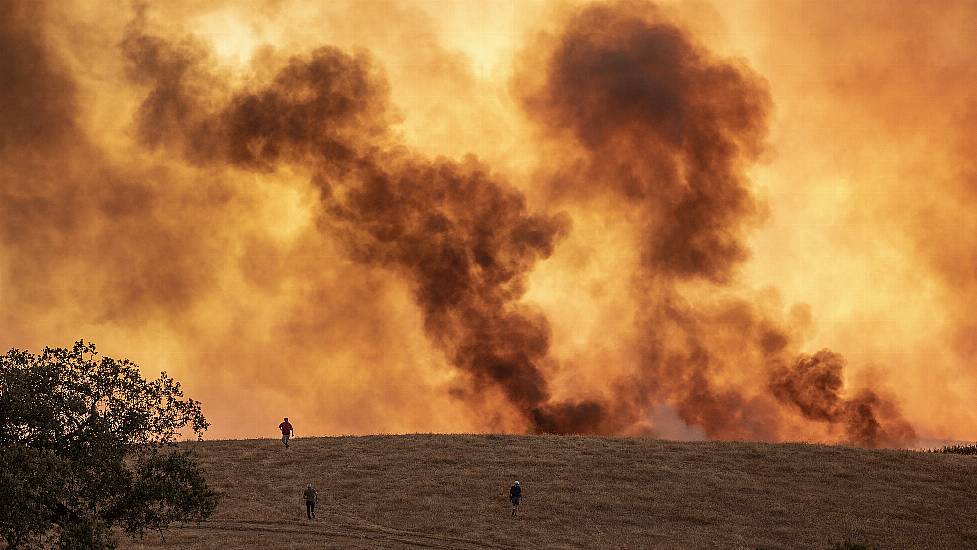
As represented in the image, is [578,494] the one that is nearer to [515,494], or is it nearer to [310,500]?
[515,494]

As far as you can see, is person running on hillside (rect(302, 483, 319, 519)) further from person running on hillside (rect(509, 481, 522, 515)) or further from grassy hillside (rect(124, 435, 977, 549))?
person running on hillside (rect(509, 481, 522, 515))

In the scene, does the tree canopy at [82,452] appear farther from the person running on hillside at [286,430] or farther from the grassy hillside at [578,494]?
the person running on hillside at [286,430]

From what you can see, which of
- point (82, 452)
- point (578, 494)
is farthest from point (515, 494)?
point (82, 452)

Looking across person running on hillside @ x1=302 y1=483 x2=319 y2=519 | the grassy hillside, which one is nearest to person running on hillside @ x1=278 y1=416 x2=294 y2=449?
the grassy hillside

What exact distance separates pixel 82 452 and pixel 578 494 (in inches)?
1310

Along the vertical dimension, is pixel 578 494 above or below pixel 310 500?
above

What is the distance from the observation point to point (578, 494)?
2325 inches

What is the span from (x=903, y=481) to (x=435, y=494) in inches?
1316

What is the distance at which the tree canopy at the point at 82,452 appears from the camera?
32.9 metres

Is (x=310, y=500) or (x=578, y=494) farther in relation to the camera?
(x=578, y=494)

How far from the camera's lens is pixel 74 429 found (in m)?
34.7

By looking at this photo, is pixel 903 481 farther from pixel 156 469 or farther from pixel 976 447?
pixel 156 469

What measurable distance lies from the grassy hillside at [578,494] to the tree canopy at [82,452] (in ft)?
34.5

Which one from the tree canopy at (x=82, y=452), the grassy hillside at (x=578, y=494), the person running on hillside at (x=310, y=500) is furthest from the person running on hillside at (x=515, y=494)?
the tree canopy at (x=82, y=452)
